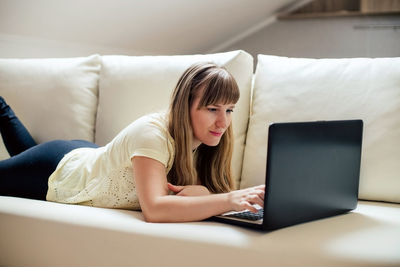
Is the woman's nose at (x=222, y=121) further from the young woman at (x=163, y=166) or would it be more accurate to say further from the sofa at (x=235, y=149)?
the sofa at (x=235, y=149)

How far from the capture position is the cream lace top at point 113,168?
1225mm

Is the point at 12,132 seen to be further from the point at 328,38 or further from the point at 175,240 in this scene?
the point at 328,38

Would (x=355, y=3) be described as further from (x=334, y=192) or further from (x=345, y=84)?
(x=334, y=192)

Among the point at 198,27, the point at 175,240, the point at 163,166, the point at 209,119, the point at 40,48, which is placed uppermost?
the point at 198,27

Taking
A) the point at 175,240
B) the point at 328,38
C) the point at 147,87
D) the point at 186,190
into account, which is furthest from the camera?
the point at 328,38

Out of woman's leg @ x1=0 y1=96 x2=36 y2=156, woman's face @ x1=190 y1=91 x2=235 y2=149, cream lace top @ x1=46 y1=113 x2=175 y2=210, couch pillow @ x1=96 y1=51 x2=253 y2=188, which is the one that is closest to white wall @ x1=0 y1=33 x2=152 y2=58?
woman's leg @ x1=0 y1=96 x2=36 y2=156

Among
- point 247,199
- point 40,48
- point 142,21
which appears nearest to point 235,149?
point 247,199

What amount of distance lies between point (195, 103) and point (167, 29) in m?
2.44

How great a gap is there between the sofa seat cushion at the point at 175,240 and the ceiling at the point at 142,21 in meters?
1.62

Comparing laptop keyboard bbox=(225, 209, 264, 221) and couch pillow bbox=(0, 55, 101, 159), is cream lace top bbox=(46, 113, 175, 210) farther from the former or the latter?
couch pillow bbox=(0, 55, 101, 159)

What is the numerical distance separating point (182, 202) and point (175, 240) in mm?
122

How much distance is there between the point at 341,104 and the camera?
1.51m

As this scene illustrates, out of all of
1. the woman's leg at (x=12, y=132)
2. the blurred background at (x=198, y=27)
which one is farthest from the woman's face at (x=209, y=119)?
the blurred background at (x=198, y=27)

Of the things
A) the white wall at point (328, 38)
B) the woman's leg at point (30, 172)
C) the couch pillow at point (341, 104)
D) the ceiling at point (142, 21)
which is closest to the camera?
the couch pillow at point (341, 104)
